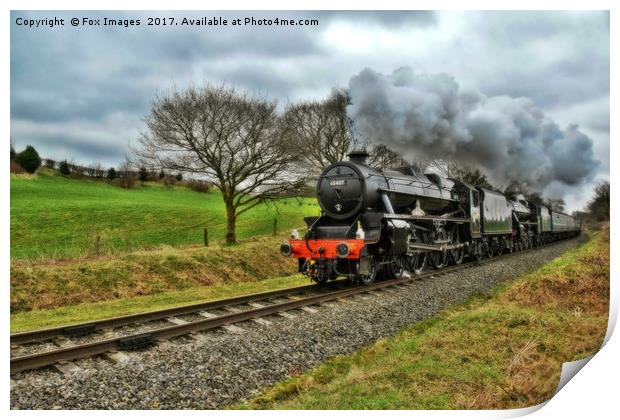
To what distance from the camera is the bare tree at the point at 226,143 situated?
1200 centimetres

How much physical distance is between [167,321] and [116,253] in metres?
5.14

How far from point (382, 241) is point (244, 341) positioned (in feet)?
15.1

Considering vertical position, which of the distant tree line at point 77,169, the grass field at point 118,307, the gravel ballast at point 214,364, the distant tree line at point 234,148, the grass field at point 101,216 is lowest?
the grass field at point 118,307

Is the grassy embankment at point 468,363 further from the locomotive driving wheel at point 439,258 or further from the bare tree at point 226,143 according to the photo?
the bare tree at point 226,143

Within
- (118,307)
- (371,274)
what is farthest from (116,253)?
(371,274)

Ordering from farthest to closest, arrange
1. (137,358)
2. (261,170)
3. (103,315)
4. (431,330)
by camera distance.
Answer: (261,170) < (103,315) < (431,330) < (137,358)

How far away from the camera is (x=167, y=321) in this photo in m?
6.26

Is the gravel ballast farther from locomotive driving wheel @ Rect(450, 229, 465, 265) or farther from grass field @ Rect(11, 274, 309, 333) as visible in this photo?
locomotive driving wheel @ Rect(450, 229, 465, 265)

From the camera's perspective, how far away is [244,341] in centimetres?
520

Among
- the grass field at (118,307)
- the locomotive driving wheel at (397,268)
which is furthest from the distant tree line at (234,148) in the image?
the grass field at (118,307)

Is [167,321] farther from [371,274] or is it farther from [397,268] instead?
[397,268]

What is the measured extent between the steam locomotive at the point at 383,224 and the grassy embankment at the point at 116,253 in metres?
2.21
